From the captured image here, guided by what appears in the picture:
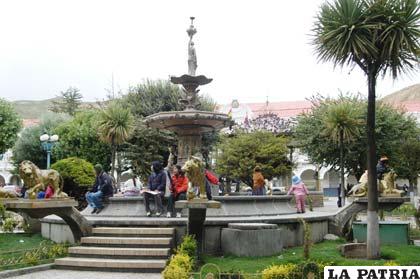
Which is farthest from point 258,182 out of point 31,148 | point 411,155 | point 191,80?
point 31,148

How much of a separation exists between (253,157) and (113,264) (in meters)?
23.6

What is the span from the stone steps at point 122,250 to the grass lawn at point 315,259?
103 centimetres

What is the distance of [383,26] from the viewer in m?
11.0

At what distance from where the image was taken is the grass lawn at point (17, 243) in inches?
460

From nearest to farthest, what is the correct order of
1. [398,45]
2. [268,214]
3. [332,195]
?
[398,45], [268,214], [332,195]

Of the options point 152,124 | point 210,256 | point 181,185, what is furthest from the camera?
point 152,124

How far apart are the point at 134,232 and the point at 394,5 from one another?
7399 millimetres

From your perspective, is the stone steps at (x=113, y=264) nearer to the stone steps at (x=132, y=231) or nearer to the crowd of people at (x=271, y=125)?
the stone steps at (x=132, y=231)

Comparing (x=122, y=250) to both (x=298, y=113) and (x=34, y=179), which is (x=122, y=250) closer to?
(x=34, y=179)

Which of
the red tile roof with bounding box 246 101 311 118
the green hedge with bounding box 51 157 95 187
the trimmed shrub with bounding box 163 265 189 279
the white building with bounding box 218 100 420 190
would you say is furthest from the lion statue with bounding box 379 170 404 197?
the red tile roof with bounding box 246 101 311 118

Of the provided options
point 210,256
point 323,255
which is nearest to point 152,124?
point 210,256

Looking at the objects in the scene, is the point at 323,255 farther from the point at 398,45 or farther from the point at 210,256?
the point at 398,45

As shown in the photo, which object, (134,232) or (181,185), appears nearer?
(134,232)

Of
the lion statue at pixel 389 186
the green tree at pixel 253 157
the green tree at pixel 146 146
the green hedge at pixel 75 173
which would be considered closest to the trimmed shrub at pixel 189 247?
the lion statue at pixel 389 186
